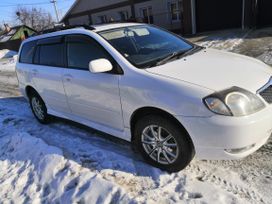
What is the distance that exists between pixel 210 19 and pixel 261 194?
16.3 m

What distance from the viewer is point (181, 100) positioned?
3436 mm

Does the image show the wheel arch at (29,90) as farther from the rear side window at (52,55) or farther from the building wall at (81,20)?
the building wall at (81,20)

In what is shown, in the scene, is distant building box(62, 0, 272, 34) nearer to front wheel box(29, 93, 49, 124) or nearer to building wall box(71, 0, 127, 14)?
building wall box(71, 0, 127, 14)

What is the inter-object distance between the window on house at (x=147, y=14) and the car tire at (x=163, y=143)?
2058cm

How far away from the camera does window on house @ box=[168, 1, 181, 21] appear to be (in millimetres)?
21750

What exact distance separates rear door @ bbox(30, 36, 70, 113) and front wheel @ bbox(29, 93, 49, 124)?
263mm

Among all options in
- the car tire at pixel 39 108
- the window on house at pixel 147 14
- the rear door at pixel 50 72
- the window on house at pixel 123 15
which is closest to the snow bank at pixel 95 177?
the rear door at pixel 50 72

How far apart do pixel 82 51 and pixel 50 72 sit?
3.43 feet

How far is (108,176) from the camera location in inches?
159

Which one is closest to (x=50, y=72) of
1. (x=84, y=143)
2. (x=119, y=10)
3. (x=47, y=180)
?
(x=84, y=143)

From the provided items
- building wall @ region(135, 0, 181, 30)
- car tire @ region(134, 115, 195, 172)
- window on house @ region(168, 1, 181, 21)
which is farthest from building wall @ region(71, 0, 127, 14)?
car tire @ region(134, 115, 195, 172)

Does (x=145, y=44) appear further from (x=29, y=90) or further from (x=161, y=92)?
(x=29, y=90)

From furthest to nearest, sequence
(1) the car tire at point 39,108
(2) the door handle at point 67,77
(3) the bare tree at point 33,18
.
Result: (3) the bare tree at point 33,18
(1) the car tire at point 39,108
(2) the door handle at point 67,77

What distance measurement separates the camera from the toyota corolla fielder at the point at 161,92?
3.33 meters
